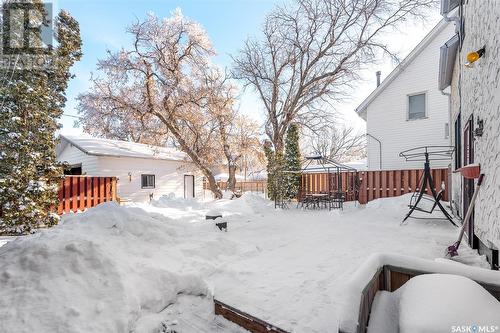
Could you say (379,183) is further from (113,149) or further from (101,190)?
(113,149)

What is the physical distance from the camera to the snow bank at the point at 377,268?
58.0 inches

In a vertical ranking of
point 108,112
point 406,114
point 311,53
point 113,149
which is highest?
point 311,53

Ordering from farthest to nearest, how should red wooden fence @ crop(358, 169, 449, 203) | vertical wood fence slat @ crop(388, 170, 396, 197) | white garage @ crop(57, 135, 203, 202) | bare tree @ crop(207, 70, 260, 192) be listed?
bare tree @ crop(207, 70, 260, 192)
white garage @ crop(57, 135, 203, 202)
vertical wood fence slat @ crop(388, 170, 396, 197)
red wooden fence @ crop(358, 169, 449, 203)

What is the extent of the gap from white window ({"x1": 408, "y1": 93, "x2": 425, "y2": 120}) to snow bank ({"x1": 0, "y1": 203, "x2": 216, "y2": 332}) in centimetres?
1243

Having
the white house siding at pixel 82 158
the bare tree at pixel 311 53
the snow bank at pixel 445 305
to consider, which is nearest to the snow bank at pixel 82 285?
the snow bank at pixel 445 305

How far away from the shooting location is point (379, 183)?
11148mm

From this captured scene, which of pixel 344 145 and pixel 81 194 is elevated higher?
pixel 344 145

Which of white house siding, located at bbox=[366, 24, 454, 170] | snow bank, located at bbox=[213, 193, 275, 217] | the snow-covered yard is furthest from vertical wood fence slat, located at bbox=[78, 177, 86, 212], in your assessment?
white house siding, located at bbox=[366, 24, 454, 170]

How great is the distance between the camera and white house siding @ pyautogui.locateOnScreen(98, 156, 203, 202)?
1474 centimetres

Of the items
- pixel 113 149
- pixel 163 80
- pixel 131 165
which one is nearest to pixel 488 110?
pixel 163 80

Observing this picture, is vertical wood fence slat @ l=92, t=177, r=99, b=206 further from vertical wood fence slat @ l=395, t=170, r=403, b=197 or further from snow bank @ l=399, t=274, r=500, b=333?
vertical wood fence slat @ l=395, t=170, r=403, b=197

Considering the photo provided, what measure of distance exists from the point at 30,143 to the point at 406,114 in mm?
14011

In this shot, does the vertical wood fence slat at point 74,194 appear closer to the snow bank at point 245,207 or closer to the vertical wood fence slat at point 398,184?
the snow bank at point 245,207

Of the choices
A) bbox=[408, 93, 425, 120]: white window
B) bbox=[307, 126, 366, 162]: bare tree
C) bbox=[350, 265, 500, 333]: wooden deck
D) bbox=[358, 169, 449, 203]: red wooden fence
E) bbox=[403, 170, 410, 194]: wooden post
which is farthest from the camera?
bbox=[307, 126, 366, 162]: bare tree
